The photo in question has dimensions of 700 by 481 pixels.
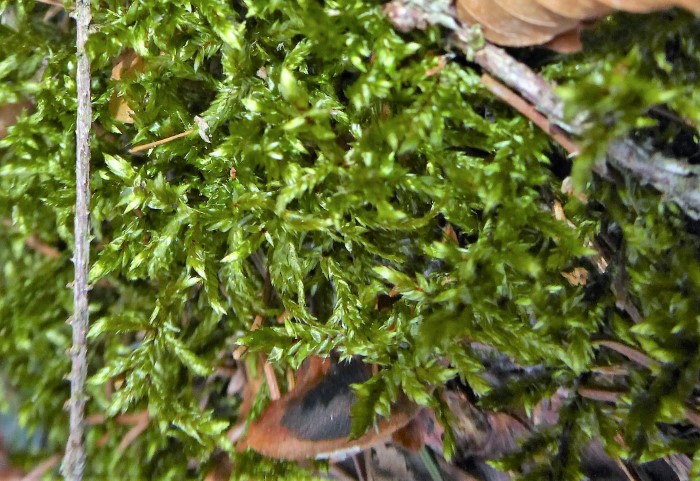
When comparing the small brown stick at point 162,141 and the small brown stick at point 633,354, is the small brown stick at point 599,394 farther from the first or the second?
the small brown stick at point 162,141

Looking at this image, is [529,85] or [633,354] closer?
[529,85]

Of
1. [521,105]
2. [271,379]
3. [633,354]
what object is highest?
[521,105]

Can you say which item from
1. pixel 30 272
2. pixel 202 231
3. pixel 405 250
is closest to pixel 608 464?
pixel 405 250

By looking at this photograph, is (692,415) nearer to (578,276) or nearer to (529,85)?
(578,276)

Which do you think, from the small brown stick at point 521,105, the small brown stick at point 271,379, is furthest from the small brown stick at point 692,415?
the small brown stick at point 271,379

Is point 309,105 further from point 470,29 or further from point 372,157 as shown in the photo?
point 470,29

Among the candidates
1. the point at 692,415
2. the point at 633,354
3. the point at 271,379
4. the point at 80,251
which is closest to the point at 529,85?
the point at 633,354

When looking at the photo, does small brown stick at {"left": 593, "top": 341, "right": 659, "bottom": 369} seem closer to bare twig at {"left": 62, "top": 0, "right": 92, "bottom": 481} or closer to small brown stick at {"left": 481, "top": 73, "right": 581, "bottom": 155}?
small brown stick at {"left": 481, "top": 73, "right": 581, "bottom": 155}
